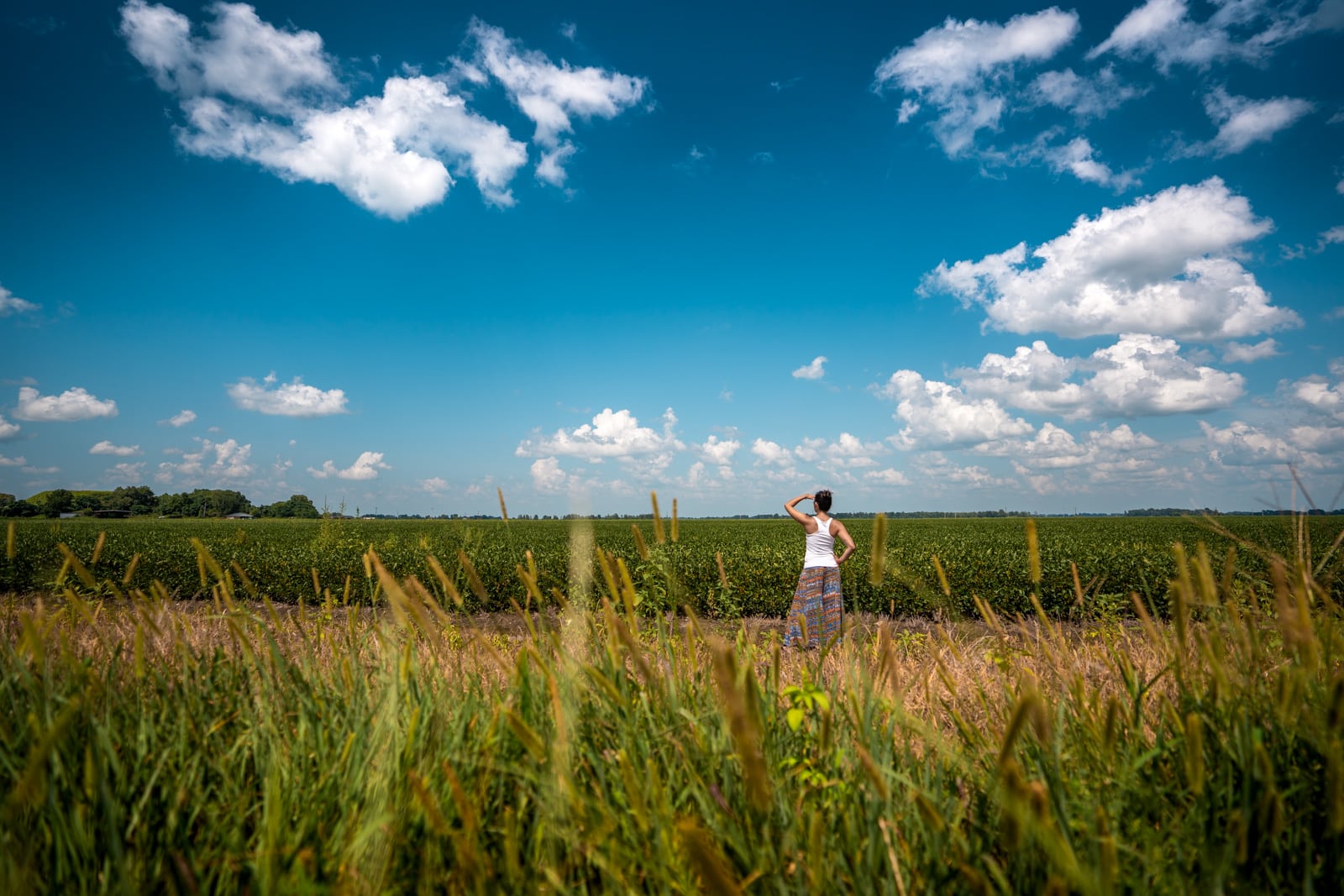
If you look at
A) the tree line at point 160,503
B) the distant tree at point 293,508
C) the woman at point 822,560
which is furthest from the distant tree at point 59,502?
the woman at point 822,560

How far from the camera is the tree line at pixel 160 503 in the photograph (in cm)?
10781

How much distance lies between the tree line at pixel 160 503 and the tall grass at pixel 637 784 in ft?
396

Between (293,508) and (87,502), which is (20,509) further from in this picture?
(293,508)

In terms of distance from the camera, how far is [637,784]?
138 cm

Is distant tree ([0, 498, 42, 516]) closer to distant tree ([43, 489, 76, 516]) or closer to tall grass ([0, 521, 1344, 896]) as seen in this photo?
distant tree ([43, 489, 76, 516])

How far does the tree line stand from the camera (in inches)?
4245

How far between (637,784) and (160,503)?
14983 cm

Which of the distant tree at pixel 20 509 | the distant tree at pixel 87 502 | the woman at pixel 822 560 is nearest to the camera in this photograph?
the woman at pixel 822 560

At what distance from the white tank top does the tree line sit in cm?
11612

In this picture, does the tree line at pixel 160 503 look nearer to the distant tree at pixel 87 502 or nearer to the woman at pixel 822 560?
the distant tree at pixel 87 502

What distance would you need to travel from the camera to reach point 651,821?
148 cm

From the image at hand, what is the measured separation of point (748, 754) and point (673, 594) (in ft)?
3.66

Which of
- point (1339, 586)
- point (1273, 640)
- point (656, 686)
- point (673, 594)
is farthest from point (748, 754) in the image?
point (1339, 586)

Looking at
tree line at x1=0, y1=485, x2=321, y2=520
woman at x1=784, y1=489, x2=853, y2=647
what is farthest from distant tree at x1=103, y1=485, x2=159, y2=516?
woman at x1=784, y1=489, x2=853, y2=647
